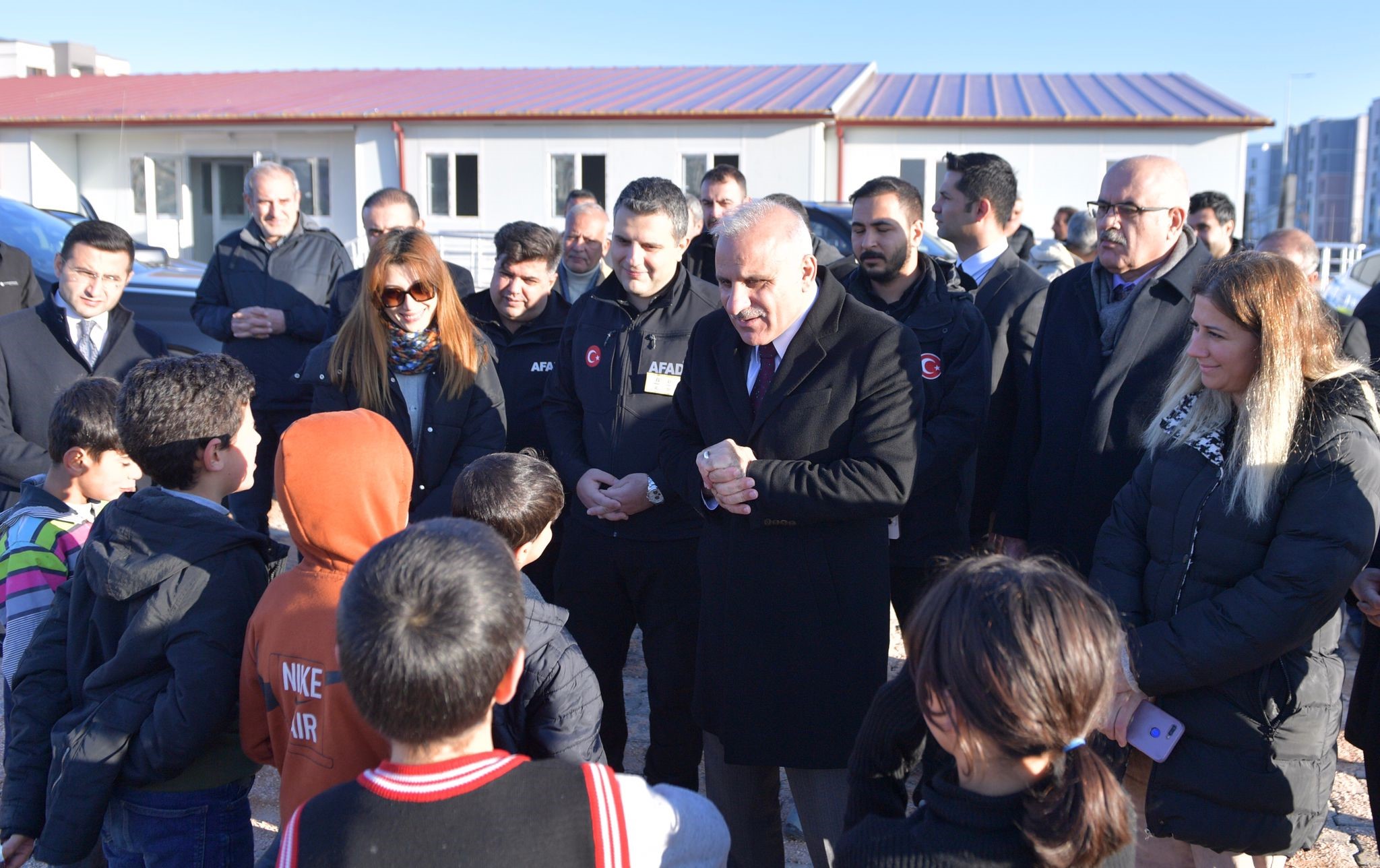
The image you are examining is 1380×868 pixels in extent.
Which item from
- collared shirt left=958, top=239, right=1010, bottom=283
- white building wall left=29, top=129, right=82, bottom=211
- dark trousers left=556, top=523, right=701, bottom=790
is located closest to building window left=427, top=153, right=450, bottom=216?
white building wall left=29, top=129, right=82, bottom=211

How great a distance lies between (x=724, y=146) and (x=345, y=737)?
764 inches

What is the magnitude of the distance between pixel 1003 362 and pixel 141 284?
264 inches

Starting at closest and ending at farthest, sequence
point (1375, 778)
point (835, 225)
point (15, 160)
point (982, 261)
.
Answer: point (1375, 778) → point (982, 261) → point (835, 225) → point (15, 160)

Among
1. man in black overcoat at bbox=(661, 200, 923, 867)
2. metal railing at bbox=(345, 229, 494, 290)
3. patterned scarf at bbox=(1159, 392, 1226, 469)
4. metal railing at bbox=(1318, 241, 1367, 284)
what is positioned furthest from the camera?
metal railing at bbox=(1318, 241, 1367, 284)

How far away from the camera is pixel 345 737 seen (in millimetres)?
1959

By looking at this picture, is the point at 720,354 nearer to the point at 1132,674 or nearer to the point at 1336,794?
the point at 1132,674

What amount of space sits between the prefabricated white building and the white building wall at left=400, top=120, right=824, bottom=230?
31 millimetres

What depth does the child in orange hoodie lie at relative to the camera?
198 cm

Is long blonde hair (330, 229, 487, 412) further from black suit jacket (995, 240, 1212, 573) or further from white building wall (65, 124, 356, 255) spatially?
white building wall (65, 124, 356, 255)

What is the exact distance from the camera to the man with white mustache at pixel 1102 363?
3.27 metres

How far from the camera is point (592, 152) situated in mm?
20672

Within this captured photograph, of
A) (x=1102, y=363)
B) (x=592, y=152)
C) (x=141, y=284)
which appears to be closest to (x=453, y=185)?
(x=592, y=152)

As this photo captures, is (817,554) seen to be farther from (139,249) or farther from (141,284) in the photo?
(139,249)

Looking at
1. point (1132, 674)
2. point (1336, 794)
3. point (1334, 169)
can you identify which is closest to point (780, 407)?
point (1132, 674)
